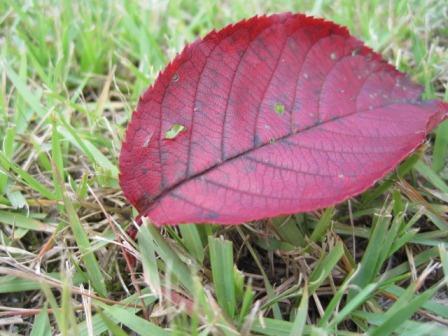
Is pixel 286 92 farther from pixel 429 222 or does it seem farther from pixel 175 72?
pixel 429 222

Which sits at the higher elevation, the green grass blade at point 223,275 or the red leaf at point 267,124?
the red leaf at point 267,124

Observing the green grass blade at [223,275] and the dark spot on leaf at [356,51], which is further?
the dark spot on leaf at [356,51]

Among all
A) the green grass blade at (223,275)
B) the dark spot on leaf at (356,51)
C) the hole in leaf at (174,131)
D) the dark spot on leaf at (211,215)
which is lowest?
the green grass blade at (223,275)

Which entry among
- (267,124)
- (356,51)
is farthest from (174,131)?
(356,51)

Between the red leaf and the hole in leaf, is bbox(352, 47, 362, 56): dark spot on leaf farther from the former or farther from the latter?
the hole in leaf

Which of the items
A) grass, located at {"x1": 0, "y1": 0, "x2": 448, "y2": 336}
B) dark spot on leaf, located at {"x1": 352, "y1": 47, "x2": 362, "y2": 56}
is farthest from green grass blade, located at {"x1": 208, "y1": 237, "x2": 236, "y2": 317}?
dark spot on leaf, located at {"x1": 352, "y1": 47, "x2": 362, "y2": 56}

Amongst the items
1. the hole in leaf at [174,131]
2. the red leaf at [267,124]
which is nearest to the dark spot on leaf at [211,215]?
the red leaf at [267,124]

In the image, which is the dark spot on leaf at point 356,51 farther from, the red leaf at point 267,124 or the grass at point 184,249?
the grass at point 184,249
